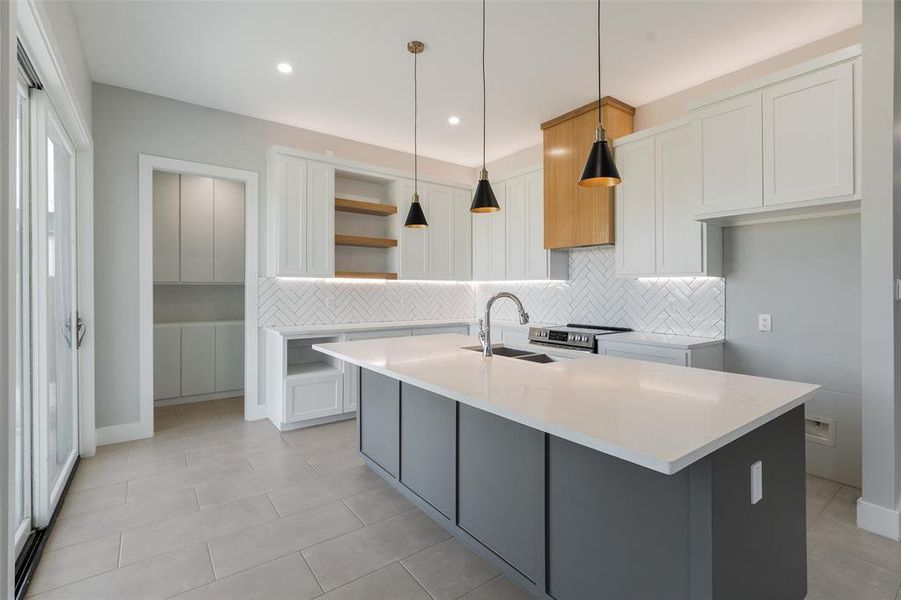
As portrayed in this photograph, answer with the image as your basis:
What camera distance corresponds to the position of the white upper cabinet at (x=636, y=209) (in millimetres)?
3729

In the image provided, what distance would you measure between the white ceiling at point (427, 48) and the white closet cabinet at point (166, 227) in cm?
157

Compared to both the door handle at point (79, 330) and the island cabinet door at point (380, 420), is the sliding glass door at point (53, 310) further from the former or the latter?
the island cabinet door at point (380, 420)

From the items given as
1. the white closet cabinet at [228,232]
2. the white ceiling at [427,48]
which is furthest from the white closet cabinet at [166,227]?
the white ceiling at [427,48]

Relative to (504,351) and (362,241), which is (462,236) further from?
(504,351)

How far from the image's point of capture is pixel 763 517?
58.4 inches

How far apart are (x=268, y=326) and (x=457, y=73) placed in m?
2.88

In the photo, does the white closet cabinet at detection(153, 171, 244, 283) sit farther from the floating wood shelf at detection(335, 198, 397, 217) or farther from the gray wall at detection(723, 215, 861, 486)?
the gray wall at detection(723, 215, 861, 486)

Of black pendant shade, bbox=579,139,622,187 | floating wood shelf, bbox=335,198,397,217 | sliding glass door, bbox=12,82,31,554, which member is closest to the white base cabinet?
floating wood shelf, bbox=335,198,397,217

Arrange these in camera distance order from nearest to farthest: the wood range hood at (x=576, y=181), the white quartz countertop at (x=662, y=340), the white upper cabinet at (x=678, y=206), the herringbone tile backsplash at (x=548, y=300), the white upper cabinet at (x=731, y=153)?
1. the white upper cabinet at (x=731, y=153)
2. the white quartz countertop at (x=662, y=340)
3. the white upper cabinet at (x=678, y=206)
4. the herringbone tile backsplash at (x=548, y=300)
5. the wood range hood at (x=576, y=181)

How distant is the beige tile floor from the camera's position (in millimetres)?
1902

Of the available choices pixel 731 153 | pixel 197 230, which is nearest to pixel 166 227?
pixel 197 230

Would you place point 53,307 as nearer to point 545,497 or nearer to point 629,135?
point 545,497

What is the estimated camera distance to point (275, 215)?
13.9 ft

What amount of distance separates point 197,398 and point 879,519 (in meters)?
5.83
